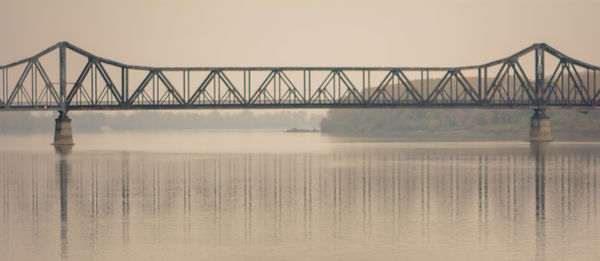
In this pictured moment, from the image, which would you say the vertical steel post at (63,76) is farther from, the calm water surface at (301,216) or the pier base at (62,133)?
the calm water surface at (301,216)

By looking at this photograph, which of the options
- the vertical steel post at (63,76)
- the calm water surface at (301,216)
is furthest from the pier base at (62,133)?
the calm water surface at (301,216)

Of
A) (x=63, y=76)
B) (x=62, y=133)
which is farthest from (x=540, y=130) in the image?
(x=63, y=76)

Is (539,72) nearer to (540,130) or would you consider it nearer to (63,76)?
(540,130)

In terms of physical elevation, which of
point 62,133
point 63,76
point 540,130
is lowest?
point 62,133

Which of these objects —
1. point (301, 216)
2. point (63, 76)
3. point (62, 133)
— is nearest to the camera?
point (301, 216)

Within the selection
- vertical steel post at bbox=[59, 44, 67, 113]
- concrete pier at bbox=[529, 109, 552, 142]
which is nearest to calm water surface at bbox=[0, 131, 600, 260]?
vertical steel post at bbox=[59, 44, 67, 113]

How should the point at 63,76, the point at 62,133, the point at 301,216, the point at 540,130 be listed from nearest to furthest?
the point at 301,216 → the point at 62,133 → the point at 63,76 → the point at 540,130

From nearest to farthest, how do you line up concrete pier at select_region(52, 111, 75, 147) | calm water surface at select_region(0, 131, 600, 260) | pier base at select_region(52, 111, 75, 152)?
calm water surface at select_region(0, 131, 600, 260), pier base at select_region(52, 111, 75, 152), concrete pier at select_region(52, 111, 75, 147)

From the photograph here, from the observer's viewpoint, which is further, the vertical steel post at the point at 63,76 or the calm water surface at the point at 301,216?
the vertical steel post at the point at 63,76

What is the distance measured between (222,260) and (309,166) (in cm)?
4728

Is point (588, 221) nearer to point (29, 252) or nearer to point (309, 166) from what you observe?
point (29, 252)

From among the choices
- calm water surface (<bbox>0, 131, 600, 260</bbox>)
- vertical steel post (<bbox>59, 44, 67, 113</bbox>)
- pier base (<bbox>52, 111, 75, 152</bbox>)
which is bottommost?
calm water surface (<bbox>0, 131, 600, 260</bbox>)

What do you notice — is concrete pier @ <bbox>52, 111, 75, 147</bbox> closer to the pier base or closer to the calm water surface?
the pier base

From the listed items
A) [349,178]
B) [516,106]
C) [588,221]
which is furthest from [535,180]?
[516,106]
